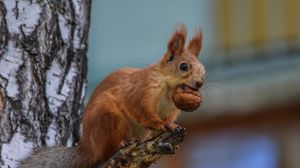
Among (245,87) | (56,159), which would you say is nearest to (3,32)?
(56,159)

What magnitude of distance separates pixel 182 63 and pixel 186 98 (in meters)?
0.18

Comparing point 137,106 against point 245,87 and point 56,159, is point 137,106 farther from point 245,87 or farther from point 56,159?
point 245,87

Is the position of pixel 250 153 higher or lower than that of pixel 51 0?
lower

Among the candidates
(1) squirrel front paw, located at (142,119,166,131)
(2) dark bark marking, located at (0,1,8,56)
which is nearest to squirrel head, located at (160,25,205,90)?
(1) squirrel front paw, located at (142,119,166,131)

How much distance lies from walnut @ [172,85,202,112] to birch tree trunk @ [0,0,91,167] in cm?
62

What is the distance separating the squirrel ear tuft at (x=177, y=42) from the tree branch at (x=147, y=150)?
0.32 m

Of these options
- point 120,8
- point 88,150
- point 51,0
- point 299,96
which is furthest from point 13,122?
point 120,8

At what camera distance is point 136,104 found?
337 cm

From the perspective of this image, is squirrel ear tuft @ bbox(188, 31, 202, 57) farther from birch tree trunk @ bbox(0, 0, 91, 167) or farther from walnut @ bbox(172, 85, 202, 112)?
birch tree trunk @ bbox(0, 0, 91, 167)

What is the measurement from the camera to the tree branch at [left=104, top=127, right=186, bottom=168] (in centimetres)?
317

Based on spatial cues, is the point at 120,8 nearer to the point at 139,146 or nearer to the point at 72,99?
the point at 72,99

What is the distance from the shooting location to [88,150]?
11.5 ft

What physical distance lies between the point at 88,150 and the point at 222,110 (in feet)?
12.5

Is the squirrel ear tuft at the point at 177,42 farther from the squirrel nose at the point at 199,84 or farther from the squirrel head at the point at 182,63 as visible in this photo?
the squirrel nose at the point at 199,84
